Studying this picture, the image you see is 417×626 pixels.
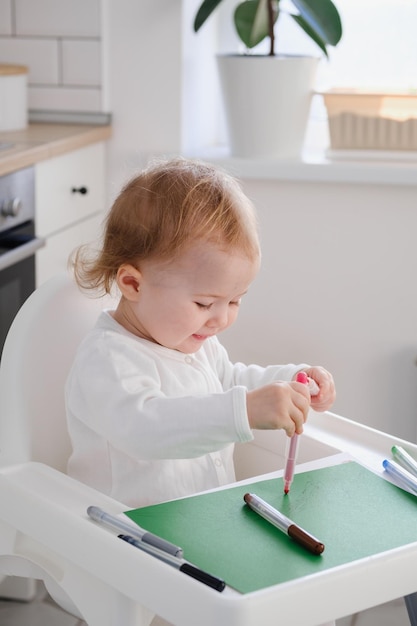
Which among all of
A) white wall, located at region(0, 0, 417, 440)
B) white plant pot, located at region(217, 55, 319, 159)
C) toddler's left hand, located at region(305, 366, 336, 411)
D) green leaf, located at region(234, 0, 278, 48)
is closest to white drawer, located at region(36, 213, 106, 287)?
white wall, located at region(0, 0, 417, 440)

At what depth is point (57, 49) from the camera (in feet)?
8.11

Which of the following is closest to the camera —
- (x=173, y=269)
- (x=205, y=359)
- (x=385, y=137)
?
(x=173, y=269)

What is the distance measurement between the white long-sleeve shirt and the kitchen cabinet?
89 centimetres

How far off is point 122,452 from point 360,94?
145cm

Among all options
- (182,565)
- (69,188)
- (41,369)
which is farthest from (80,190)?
(182,565)

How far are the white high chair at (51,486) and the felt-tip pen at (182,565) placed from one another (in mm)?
16

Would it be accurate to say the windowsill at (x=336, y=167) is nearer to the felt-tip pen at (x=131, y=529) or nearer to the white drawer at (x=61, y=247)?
the white drawer at (x=61, y=247)

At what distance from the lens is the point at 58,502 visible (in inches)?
41.6

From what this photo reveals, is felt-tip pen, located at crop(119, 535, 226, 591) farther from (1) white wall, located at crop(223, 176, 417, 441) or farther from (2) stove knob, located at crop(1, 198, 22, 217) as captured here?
(1) white wall, located at crop(223, 176, 417, 441)

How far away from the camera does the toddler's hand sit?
1.27 meters

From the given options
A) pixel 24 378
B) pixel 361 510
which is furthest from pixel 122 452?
pixel 361 510

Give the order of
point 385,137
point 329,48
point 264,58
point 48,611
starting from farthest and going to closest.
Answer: point 329,48, point 385,137, point 264,58, point 48,611

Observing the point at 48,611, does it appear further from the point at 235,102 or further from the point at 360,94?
the point at 360,94

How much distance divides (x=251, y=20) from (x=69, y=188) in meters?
0.59
